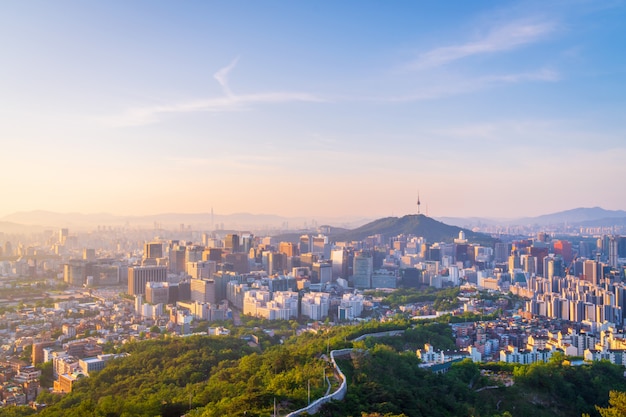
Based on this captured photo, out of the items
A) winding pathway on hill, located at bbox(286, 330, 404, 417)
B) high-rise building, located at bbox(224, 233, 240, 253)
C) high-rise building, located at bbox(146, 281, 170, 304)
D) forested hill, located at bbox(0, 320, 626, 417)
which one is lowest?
high-rise building, located at bbox(146, 281, 170, 304)

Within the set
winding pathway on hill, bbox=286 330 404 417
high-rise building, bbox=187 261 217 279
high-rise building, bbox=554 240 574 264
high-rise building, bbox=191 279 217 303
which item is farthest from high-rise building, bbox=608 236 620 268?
winding pathway on hill, bbox=286 330 404 417

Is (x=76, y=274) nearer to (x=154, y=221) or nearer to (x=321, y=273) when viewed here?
(x=321, y=273)

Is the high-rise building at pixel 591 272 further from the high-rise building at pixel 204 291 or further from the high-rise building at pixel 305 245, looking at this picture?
the high-rise building at pixel 305 245

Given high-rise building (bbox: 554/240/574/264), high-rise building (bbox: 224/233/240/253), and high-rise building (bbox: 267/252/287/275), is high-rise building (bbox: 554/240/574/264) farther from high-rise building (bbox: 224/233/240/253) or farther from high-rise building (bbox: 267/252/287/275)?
high-rise building (bbox: 224/233/240/253)

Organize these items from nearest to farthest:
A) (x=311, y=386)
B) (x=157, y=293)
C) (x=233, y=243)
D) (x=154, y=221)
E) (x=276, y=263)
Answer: (x=311, y=386)
(x=157, y=293)
(x=276, y=263)
(x=233, y=243)
(x=154, y=221)

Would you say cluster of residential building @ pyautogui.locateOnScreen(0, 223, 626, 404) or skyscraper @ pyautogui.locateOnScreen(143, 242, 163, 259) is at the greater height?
skyscraper @ pyautogui.locateOnScreen(143, 242, 163, 259)

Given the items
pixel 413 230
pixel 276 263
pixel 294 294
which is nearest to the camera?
pixel 294 294

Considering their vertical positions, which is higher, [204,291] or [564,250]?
[564,250]

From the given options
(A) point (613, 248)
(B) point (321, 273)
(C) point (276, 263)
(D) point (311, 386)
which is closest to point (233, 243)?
(C) point (276, 263)
